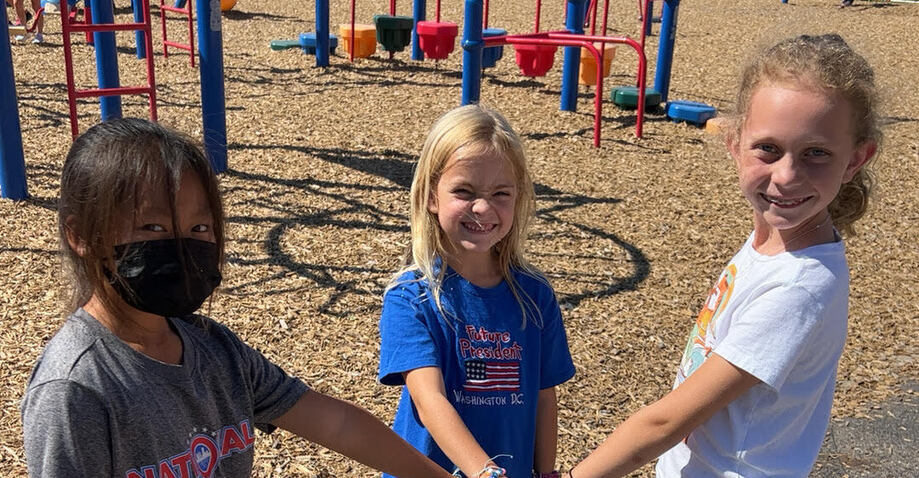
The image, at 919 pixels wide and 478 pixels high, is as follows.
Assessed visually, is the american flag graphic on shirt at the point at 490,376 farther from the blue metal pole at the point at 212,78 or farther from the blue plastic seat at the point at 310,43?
the blue plastic seat at the point at 310,43

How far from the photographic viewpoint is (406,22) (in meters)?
11.1

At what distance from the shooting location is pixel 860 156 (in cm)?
182

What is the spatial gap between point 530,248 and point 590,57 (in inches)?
A: 208

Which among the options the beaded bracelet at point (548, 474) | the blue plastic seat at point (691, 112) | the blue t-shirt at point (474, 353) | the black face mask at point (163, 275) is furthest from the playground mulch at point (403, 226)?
the beaded bracelet at point (548, 474)

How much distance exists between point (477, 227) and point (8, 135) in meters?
4.70

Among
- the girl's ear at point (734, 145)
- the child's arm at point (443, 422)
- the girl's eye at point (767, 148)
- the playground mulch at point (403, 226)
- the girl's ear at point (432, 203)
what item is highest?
the girl's eye at point (767, 148)

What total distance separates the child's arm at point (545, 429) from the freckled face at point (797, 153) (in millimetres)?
677

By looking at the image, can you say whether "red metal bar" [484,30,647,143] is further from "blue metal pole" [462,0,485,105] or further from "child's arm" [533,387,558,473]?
"child's arm" [533,387,558,473]

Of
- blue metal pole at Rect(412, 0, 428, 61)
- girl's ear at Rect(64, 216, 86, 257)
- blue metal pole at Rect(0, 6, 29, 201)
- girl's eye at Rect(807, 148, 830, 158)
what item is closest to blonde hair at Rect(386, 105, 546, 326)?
girl's eye at Rect(807, 148, 830, 158)

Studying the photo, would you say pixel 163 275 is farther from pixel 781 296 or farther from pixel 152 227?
pixel 781 296

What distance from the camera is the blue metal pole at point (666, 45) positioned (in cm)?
924

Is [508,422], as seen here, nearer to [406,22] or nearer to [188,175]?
[188,175]

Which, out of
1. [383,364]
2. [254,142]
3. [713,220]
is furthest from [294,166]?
[383,364]

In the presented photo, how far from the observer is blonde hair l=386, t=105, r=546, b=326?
202 cm
